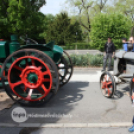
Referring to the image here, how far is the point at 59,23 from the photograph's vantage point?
117 feet

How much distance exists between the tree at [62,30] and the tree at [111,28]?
24.9 m

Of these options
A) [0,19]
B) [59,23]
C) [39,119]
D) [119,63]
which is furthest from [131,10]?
[39,119]

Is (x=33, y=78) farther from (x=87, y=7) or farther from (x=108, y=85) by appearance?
(x=87, y=7)

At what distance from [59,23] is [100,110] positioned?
33.6m

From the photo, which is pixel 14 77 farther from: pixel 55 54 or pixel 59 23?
pixel 59 23

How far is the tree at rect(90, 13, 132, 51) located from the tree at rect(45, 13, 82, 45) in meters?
24.9

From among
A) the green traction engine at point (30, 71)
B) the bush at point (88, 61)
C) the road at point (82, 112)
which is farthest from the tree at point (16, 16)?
the road at point (82, 112)

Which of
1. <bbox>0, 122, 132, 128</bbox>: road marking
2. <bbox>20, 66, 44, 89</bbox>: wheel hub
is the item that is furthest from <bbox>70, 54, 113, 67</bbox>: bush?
<bbox>0, 122, 132, 128</bbox>: road marking

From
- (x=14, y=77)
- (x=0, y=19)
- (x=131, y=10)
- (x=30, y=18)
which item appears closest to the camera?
(x=14, y=77)

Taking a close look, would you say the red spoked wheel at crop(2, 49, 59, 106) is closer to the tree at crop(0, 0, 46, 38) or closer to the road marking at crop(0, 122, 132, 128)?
the road marking at crop(0, 122, 132, 128)

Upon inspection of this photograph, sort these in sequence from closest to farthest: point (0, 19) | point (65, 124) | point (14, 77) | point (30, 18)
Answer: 1. point (65, 124)
2. point (14, 77)
3. point (0, 19)
4. point (30, 18)

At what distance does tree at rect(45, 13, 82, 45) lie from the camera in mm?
35094

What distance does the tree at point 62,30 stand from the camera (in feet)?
115

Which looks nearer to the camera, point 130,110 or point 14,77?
point 130,110
